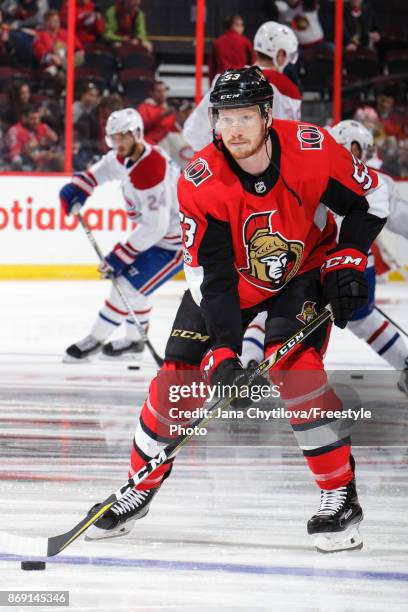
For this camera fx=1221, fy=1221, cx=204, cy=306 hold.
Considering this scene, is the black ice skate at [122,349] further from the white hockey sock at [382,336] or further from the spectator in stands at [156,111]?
the spectator in stands at [156,111]

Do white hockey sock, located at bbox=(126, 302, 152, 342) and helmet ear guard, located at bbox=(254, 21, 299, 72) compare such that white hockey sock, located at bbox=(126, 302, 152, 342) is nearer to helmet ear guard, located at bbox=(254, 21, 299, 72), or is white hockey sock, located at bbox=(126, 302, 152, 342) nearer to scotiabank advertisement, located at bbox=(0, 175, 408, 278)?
helmet ear guard, located at bbox=(254, 21, 299, 72)

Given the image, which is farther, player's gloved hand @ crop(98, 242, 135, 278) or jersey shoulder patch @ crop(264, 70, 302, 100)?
player's gloved hand @ crop(98, 242, 135, 278)

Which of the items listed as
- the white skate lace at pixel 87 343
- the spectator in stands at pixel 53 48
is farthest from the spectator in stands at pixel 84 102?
the white skate lace at pixel 87 343

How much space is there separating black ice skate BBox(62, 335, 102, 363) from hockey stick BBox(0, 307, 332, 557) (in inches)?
96.3

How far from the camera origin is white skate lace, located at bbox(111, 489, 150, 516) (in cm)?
282

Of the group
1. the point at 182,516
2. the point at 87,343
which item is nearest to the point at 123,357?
the point at 87,343

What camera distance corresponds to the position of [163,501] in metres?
3.14

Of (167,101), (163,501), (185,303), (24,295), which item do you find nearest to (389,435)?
(163,501)

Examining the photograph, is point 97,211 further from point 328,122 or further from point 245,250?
point 245,250

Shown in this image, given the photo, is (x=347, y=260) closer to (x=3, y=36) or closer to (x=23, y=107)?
(x=23, y=107)

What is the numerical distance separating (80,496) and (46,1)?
573cm

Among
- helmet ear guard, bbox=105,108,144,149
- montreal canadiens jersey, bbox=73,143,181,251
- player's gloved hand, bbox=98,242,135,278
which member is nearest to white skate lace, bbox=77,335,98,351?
player's gloved hand, bbox=98,242,135,278

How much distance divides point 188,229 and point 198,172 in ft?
0.42

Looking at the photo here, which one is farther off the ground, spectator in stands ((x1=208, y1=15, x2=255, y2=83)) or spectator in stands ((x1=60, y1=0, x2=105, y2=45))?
spectator in stands ((x1=60, y1=0, x2=105, y2=45))
